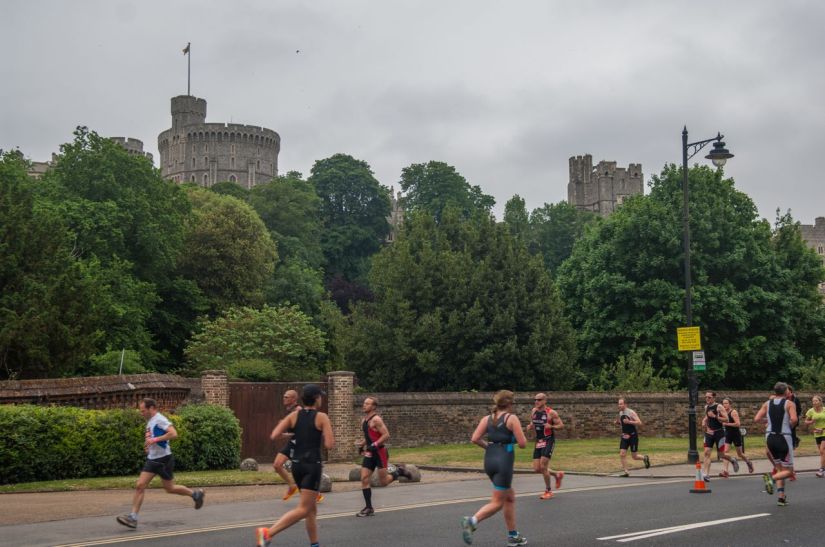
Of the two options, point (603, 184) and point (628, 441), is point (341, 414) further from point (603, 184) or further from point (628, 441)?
point (603, 184)

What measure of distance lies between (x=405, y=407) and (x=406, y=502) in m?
14.3

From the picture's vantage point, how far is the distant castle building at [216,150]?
456 feet

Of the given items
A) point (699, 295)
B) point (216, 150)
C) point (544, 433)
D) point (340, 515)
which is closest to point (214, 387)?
point (544, 433)

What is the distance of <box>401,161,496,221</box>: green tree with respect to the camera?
91.5 metres

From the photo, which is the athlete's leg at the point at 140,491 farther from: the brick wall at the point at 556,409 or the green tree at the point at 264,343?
the green tree at the point at 264,343

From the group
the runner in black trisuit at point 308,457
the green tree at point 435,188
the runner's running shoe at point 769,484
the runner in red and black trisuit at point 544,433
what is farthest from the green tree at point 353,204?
the runner in black trisuit at point 308,457

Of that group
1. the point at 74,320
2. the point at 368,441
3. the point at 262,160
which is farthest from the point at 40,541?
the point at 262,160

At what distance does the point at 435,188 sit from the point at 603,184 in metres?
72.2

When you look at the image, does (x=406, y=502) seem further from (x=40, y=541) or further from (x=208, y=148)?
(x=208, y=148)

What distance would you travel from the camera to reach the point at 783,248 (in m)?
47.7

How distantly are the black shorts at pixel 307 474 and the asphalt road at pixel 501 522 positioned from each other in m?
1.59

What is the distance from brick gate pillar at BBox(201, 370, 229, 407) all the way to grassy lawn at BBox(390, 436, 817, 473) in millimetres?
5107

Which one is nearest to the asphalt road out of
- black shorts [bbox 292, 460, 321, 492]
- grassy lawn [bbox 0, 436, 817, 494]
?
black shorts [bbox 292, 460, 321, 492]

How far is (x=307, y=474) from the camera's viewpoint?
10.5m
